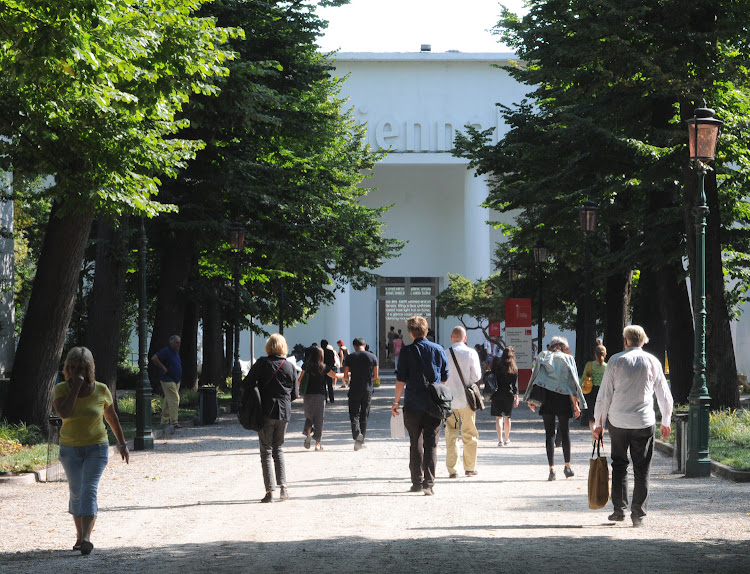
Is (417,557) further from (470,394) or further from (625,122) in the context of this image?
(625,122)

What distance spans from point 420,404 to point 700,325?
193 inches

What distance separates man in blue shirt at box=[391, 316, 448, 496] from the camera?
12875 mm

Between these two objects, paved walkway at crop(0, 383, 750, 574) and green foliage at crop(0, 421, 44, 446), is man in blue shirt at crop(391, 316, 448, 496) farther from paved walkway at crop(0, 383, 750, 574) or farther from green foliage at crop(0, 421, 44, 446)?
green foliage at crop(0, 421, 44, 446)

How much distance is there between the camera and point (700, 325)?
15750 mm

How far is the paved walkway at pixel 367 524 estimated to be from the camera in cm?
855

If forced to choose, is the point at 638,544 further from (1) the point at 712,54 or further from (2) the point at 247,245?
(2) the point at 247,245

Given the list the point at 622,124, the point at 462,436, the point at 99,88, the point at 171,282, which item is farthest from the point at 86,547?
the point at 171,282

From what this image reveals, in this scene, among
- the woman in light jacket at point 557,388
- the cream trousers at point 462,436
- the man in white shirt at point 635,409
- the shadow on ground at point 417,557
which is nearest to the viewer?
the shadow on ground at point 417,557

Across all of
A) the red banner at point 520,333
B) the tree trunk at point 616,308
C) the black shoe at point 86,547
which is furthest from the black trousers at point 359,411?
the red banner at point 520,333

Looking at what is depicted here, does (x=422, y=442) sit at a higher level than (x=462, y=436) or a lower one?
higher

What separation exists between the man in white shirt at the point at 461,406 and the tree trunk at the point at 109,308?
31.6 ft

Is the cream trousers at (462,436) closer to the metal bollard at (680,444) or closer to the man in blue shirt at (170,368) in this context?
the metal bollard at (680,444)

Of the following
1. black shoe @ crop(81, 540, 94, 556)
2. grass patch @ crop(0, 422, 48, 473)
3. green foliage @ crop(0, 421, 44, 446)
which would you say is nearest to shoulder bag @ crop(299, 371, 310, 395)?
grass patch @ crop(0, 422, 48, 473)

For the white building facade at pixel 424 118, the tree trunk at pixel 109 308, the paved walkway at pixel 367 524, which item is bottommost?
the paved walkway at pixel 367 524
